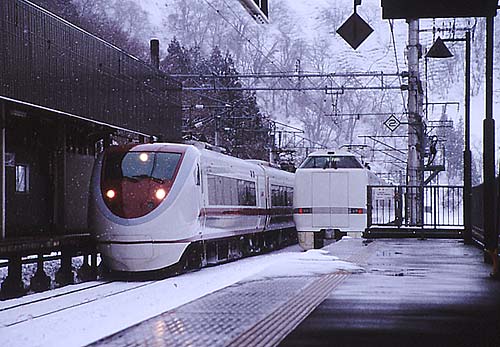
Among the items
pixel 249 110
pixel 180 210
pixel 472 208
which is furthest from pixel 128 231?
pixel 249 110

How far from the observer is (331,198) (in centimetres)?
2675

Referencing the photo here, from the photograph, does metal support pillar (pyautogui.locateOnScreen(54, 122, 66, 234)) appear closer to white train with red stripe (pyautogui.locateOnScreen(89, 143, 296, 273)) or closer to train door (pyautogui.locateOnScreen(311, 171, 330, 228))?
white train with red stripe (pyautogui.locateOnScreen(89, 143, 296, 273))

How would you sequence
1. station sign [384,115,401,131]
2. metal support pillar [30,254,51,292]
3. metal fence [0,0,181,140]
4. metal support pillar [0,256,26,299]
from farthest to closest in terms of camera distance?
1. station sign [384,115,401,131]
2. metal fence [0,0,181,140]
3. metal support pillar [30,254,51,292]
4. metal support pillar [0,256,26,299]

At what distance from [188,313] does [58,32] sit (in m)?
13.9

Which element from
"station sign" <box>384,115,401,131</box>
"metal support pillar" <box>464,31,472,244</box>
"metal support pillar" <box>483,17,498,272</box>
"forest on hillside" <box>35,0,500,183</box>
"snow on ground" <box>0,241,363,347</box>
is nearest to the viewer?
"snow on ground" <box>0,241,363,347</box>

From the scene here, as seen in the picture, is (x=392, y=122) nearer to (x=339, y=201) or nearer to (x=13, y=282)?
(x=339, y=201)

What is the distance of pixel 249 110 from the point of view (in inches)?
2655

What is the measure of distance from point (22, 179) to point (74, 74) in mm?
2854

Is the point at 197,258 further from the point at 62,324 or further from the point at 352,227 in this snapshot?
the point at 62,324

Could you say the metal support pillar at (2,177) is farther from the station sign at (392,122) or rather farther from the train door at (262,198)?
the station sign at (392,122)

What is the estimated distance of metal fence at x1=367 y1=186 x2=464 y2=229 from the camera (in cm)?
2211

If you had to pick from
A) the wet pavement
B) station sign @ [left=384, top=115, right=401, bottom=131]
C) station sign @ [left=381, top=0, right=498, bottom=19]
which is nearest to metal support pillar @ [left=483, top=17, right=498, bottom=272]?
the wet pavement

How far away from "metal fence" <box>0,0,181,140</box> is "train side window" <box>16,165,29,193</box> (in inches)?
66.6

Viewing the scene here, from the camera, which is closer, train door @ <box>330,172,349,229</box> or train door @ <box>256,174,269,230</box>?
train door @ <box>330,172,349,229</box>
